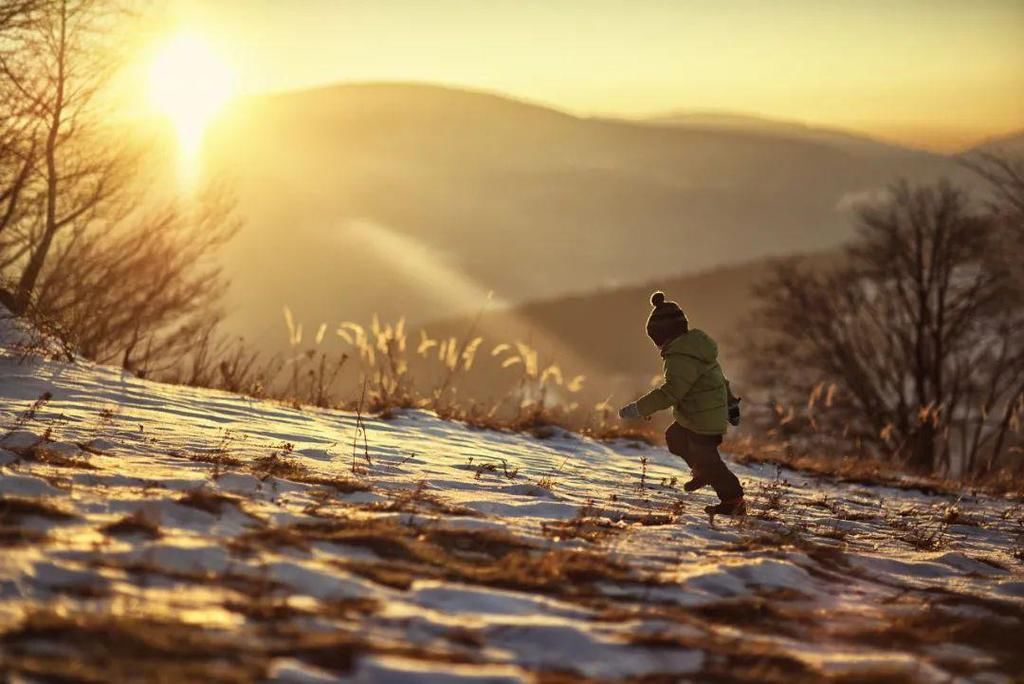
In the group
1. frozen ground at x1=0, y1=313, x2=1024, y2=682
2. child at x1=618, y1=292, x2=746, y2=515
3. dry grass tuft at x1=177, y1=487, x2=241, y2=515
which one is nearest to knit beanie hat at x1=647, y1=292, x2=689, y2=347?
child at x1=618, y1=292, x2=746, y2=515

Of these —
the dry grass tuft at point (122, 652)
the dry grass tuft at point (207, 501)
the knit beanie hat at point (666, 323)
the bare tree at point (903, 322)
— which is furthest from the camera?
the bare tree at point (903, 322)

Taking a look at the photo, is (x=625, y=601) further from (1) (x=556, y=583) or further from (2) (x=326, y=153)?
(2) (x=326, y=153)

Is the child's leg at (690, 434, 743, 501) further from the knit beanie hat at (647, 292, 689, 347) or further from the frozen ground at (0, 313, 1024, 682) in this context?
the knit beanie hat at (647, 292, 689, 347)

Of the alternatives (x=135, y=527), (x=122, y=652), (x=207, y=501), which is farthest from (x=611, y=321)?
(x=122, y=652)

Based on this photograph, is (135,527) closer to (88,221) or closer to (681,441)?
(681,441)

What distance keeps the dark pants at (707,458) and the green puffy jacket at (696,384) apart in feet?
0.27

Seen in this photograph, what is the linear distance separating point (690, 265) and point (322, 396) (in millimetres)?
95336

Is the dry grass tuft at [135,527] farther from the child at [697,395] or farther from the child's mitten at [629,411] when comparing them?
the child at [697,395]

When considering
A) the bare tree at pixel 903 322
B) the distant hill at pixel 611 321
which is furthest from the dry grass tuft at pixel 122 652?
the distant hill at pixel 611 321

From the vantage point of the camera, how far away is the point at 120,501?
4.78 metres

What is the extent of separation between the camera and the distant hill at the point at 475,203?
269 ft

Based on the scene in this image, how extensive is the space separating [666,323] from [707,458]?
39.4 inches

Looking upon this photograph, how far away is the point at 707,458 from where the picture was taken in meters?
7.18

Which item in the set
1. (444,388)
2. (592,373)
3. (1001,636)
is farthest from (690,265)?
(1001,636)
